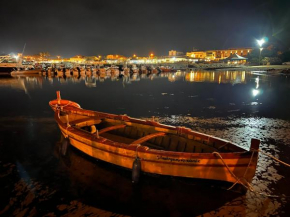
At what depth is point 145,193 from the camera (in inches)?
272

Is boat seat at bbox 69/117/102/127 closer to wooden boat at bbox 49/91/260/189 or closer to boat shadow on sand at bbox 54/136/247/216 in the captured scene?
wooden boat at bbox 49/91/260/189

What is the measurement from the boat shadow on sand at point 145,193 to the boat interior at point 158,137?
50.8 inches

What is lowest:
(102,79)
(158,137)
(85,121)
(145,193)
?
(145,193)

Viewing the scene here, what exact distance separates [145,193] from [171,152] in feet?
5.47

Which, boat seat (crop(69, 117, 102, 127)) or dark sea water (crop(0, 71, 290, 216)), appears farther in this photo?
boat seat (crop(69, 117, 102, 127))

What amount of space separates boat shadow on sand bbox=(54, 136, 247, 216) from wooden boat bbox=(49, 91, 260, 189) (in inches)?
18.8

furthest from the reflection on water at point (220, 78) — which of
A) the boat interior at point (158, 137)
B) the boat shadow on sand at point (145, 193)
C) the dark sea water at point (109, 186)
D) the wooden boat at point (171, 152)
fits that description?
the boat shadow on sand at point (145, 193)

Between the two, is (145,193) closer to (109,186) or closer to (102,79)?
(109,186)

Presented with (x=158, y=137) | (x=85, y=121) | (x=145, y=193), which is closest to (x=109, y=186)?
(x=145, y=193)

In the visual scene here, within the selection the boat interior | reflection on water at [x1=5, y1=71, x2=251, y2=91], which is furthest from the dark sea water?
reflection on water at [x1=5, y1=71, x2=251, y2=91]

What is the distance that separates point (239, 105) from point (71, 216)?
19.8 m

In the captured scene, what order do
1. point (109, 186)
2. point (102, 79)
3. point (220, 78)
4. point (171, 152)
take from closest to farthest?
point (171, 152)
point (109, 186)
point (220, 78)
point (102, 79)

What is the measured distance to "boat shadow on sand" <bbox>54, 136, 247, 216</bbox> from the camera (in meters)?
6.19

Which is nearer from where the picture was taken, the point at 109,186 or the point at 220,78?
the point at 109,186
